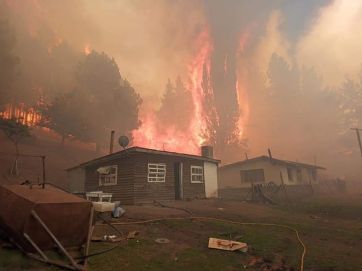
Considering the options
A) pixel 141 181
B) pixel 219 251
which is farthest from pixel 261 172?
pixel 219 251

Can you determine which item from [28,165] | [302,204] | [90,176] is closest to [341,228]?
[302,204]

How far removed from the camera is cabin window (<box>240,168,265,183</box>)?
33.2m

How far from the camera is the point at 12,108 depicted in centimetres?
5038

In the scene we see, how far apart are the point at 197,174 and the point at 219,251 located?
15.8 meters

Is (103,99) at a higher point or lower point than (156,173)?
higher

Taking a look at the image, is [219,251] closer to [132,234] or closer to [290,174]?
[132,234]

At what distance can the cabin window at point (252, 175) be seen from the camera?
109ft

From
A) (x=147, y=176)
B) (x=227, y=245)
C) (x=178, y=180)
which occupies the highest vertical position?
(x=147, y=176)

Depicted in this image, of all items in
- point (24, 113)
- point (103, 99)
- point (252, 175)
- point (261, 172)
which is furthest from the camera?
point (24, 113)

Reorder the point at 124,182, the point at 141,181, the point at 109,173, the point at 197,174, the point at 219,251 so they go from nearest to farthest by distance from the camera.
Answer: the point at 219,251 < the point at 141,181 < the point at 124,182 < the point at 109,173 < the point at 197,174

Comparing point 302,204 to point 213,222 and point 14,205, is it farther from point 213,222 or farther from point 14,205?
point 14,205

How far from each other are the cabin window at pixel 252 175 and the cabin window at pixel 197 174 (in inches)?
342

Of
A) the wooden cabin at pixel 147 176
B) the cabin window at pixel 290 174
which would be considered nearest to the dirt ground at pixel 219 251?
the wooden cabin at pixel 147 176

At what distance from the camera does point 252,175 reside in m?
34.0
